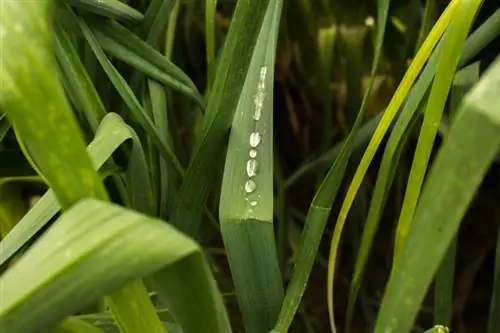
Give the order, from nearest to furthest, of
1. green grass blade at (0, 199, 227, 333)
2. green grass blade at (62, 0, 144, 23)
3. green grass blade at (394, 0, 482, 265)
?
green grass blade at (0, 199, 227, 333)
green grass blade at (394, 0, 482, 265)
green grass blade at (62, 0, 144, 23)

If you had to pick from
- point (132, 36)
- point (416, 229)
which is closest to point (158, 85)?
point (132, 36)

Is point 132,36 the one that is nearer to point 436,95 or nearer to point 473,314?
point 436,95

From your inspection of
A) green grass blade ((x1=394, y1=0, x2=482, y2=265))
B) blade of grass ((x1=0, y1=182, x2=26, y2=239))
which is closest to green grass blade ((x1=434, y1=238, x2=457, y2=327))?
green grass blade ((x1=394, y1=0, x2=482, y2=265))

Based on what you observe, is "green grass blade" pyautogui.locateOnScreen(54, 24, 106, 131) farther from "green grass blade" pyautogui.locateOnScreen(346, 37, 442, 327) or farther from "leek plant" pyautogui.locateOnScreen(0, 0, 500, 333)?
"green grass blade" pyautogui.locateOnScreen(346, 37, 442, 327)

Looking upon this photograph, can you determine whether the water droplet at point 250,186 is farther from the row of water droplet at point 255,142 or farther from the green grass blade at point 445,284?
the green grass blade at point 445,284

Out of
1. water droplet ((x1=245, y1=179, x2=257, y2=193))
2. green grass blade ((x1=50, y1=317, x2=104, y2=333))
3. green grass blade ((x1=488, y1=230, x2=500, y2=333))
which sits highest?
water droplet ((x1=245, y1=179, x2=257, y2=193))

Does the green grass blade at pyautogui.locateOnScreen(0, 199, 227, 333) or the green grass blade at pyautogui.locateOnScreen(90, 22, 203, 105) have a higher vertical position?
the green grass blade at pyautogui.locateOnScreen(90, 22, 203, 105)
